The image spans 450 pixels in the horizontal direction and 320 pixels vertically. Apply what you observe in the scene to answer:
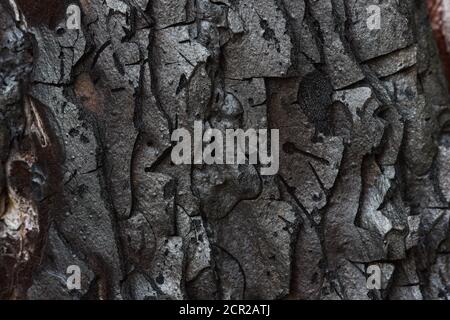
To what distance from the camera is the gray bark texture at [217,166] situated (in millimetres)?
1146

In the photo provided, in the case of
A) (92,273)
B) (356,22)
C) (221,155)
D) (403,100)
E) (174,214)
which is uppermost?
(356,22)

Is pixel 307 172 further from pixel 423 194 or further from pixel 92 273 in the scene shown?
pixel 92 273

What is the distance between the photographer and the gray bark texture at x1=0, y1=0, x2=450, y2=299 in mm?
1146

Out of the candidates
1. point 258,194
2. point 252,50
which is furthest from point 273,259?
point 252,50

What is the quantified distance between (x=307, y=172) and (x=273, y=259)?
0.56 ft

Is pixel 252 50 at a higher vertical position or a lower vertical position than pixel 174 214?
higher

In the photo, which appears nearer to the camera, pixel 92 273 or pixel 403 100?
pixel 92 273

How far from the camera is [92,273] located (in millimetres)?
1138

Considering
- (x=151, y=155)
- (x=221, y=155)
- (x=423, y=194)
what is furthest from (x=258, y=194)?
(x=423, y=194)

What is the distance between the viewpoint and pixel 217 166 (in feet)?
3.87
